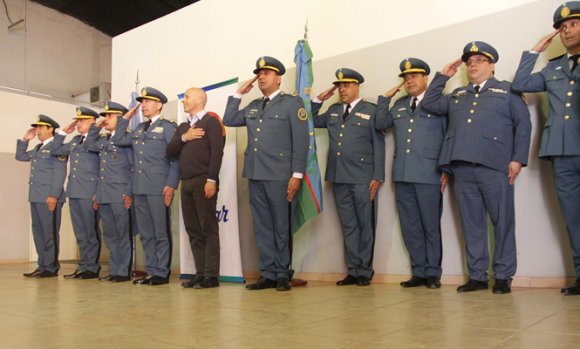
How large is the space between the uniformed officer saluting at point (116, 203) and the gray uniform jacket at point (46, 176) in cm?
79

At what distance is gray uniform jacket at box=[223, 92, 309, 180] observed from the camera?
391 centimetres

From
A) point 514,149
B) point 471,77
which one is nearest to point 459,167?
point 514,149

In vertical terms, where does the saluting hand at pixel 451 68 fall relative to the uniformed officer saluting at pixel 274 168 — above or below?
above

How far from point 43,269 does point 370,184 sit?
3.58m

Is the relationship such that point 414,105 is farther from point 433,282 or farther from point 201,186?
point 201,186

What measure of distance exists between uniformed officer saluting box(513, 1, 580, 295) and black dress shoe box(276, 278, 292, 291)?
1732 mm

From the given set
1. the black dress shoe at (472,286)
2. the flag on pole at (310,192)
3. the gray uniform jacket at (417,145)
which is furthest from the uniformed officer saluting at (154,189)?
the black dress shoe at (472,286)

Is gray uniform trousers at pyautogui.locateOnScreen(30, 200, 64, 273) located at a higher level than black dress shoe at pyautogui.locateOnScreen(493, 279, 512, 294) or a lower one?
higher

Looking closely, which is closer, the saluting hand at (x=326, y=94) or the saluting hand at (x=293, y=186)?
the saluting hand at (x=293, y=186)

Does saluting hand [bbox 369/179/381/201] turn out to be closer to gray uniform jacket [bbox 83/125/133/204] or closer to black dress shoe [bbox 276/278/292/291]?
black dress shoe [bbox 276/278/292/291]

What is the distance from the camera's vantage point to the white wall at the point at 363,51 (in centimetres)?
366

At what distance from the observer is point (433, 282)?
375 centimetres

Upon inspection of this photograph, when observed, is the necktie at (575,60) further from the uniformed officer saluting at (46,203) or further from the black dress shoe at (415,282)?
the uniformed officer saluting at (46,203)

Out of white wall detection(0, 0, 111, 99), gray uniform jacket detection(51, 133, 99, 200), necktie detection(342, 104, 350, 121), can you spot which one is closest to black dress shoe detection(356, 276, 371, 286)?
necktie detection(342, 104, 350, 121)
